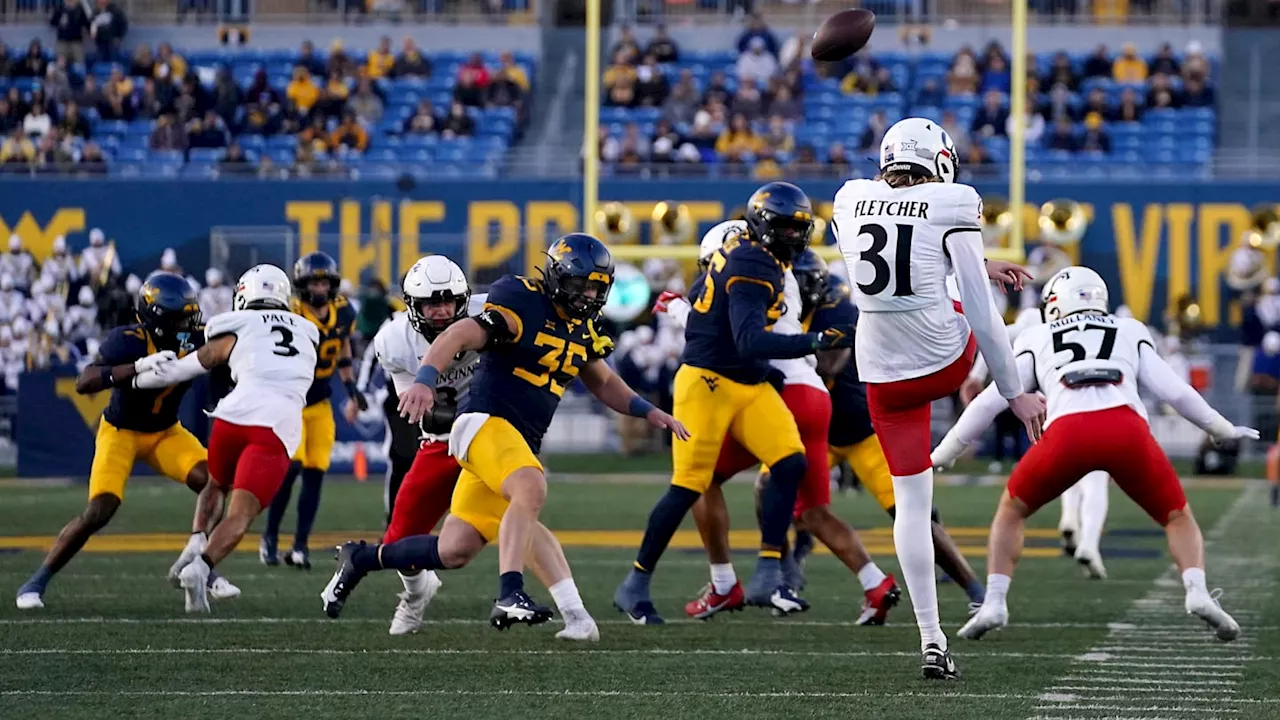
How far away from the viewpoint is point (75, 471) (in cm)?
1827

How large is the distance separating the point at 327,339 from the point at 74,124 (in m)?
15.0

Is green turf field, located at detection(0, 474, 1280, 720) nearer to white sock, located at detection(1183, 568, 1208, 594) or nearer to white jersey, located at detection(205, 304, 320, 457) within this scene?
white sock, located at detection(1183, 568, 1208, 594)

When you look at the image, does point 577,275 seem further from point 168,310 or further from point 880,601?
point 168,310

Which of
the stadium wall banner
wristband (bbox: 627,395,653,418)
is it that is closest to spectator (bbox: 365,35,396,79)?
the stadium wall banner

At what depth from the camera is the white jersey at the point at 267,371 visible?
8789 millimetres

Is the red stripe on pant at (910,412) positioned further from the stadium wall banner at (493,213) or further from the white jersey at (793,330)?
the stadium wall banner at (493,213)

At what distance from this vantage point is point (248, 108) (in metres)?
25.0

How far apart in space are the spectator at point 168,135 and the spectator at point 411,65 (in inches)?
112

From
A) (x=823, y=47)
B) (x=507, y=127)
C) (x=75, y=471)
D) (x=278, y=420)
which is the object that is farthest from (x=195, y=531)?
(x=507, y=127)

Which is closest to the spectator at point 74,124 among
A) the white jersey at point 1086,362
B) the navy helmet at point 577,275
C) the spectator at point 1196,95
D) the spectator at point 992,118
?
the spectator at point 992,118

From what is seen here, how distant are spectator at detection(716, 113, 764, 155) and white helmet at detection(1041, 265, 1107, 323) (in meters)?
16.2

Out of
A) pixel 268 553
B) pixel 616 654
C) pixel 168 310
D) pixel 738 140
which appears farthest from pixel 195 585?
pixel 738 140

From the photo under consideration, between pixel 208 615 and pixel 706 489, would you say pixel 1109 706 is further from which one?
pixel 208 615

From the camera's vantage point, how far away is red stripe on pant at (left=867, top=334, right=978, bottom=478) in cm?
629
